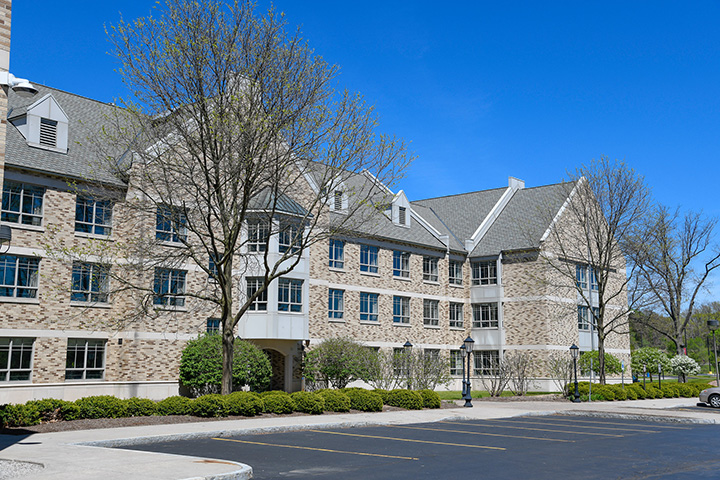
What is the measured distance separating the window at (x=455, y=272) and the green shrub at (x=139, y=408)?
2705cm

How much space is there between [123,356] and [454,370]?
2269cm

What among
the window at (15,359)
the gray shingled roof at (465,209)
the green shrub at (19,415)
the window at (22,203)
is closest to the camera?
the green shrub at (19,415)

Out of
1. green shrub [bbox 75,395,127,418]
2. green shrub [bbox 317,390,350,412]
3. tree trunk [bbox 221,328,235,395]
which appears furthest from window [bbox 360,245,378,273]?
green shrub [bbox 75,395,127,418]

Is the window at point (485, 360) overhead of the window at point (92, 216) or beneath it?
beneath

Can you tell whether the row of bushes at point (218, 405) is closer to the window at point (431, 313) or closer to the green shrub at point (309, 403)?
the green shrub at point (309, 403)

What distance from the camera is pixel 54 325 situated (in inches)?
996

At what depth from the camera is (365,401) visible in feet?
77.9

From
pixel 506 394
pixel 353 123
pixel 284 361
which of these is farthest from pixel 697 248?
pixel 353 123

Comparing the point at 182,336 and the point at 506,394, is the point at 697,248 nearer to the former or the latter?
the point at 506,394

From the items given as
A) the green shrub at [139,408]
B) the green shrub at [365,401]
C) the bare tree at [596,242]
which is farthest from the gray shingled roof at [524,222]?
the green shrub at [139,408]

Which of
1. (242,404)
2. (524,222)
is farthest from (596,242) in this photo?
(242,404)

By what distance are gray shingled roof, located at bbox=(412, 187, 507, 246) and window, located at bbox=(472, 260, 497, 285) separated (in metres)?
2.21

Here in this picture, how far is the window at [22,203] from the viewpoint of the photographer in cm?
2448

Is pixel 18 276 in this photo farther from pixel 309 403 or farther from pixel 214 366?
pixel 309 403
